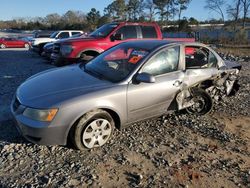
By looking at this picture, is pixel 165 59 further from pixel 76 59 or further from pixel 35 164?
pixel 76 59

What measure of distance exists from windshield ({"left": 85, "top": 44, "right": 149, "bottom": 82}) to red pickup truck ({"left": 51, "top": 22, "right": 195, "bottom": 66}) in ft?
12.5

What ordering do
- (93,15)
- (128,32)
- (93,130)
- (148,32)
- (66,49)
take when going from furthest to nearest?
(93,15) → (148,32) → (128,32) → (66,49) → (93,130)

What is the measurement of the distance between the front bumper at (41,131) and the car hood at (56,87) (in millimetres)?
224

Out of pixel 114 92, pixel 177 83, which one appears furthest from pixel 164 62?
pixel 114 92

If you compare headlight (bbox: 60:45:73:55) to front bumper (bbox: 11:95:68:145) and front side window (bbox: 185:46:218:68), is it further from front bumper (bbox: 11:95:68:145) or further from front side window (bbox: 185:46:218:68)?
front bumper (bbox: 11:95:68:145)

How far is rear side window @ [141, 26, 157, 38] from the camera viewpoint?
10.5 m

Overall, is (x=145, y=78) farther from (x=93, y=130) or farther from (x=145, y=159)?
(x=145, y=159)

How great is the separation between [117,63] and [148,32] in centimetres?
565

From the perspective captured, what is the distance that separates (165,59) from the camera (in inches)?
205

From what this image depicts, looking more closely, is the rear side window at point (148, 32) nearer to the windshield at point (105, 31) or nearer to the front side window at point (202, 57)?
the windshield at point (105, 31)

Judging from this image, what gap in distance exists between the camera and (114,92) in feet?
14.8

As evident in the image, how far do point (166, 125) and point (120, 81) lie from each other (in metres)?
1.41

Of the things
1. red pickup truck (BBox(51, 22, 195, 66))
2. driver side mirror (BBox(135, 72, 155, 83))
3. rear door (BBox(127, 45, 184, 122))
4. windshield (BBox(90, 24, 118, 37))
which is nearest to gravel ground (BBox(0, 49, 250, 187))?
rear door (BBox(127, 45, 184, 122))

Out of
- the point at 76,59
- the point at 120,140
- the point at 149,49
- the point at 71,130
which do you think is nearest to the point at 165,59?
the point at 149,49
